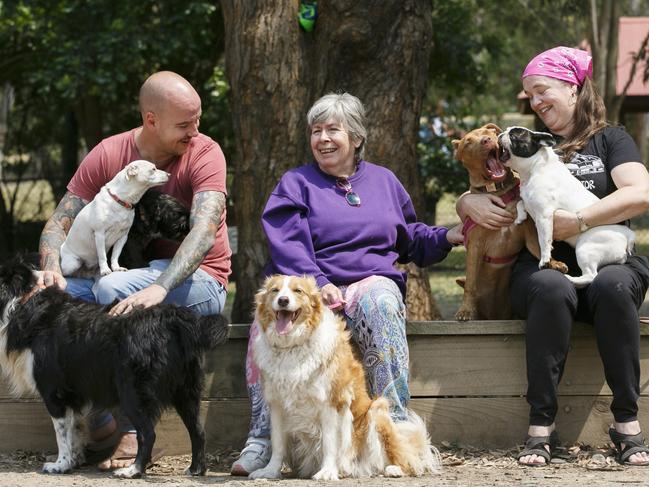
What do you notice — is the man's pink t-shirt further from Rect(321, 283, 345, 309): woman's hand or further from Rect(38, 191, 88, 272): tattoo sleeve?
Rect(321, 283, 345, 309): woman's hand

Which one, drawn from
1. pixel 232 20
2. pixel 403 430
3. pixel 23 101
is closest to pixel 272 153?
pixel 232 20

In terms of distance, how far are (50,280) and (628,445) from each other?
9.07 feet

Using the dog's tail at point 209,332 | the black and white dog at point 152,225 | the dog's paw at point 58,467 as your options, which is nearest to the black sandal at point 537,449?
the dog's tail at point 209,332

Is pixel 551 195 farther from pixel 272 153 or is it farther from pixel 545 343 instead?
pixel 272 153

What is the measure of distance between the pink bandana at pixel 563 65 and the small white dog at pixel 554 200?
1.10 ft

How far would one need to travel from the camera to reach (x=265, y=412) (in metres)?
4.39

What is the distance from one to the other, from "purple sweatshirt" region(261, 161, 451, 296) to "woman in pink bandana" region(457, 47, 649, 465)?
1.48 feet

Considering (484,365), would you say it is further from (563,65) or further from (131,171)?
(131,171)

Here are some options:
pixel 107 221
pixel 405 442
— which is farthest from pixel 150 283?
pixel 405 442

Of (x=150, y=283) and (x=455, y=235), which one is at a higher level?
(x=455, y=235)

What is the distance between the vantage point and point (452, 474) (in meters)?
4.31

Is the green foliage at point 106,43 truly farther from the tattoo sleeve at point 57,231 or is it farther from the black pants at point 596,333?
the black pants at point 596,333

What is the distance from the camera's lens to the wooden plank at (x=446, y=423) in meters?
4.66

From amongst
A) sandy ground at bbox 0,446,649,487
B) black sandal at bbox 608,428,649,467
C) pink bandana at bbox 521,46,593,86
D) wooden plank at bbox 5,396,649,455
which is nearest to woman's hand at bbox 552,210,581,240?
pink bandana at bbox 521,46,593,86
